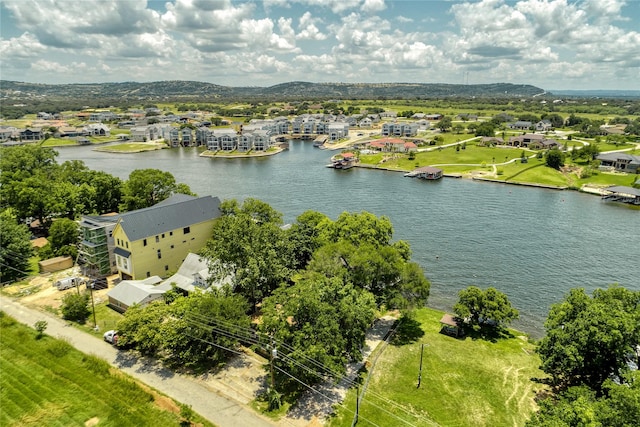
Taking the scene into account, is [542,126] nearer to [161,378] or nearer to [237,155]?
[237,155]

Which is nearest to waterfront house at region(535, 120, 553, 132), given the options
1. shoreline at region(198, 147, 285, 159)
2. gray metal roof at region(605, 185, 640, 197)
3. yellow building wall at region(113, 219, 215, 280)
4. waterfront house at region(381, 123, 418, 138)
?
waterfront house at region(381, 123, 418, 138)

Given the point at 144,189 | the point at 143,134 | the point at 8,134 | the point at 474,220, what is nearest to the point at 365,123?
the point at 143,134

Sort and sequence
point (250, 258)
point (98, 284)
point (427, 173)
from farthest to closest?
1. point (427, 173)
2. point (98, 284)
3. point (250, 258)

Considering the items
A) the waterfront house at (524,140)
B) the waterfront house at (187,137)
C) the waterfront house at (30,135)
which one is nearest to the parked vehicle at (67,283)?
the waterfront house at (187,137)

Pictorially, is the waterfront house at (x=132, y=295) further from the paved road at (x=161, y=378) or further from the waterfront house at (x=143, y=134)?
the waterfront house at (x=143, y=134)

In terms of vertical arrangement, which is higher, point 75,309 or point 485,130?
point 485,130
